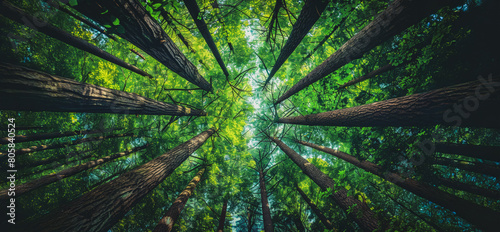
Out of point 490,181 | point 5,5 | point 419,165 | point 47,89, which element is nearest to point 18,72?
point 47,89

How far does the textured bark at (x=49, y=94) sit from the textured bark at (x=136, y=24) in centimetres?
86

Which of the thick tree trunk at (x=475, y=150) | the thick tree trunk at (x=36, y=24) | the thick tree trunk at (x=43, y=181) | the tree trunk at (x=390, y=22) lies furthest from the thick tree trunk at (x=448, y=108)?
the thick tree trunk at (x=43, y=181)

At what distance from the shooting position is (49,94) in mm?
1533

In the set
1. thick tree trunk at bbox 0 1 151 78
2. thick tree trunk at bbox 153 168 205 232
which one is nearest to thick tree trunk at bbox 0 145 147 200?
thick tree trunk at bbox 153 168 205 232

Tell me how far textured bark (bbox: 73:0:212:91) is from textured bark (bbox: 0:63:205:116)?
0.86m

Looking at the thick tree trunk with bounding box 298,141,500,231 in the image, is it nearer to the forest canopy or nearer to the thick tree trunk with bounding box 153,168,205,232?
the forest canopy

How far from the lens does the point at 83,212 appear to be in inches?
66.8

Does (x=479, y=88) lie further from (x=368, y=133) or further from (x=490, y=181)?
(x=490, y=181)

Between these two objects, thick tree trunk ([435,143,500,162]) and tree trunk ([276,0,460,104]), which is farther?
thick tree trunk ([435,143,500,162])

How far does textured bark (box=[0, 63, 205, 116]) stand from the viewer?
1.32 metres

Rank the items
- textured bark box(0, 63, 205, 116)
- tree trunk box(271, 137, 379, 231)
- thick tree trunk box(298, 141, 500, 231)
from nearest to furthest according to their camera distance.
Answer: textured bark box(0, 63, 205, 116), thick tree trunk box(298, 141, 500, 231), tree trunk box(271, 137, 379, 231)

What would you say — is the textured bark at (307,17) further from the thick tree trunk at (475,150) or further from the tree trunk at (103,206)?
the thick tree trunk at (475,150)

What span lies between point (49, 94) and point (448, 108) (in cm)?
483

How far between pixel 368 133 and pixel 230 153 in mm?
5763
